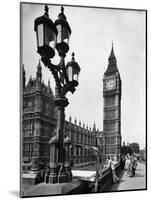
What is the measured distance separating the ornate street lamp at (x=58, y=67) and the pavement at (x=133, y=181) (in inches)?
24.9

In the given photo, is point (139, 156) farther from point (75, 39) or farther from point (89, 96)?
point (75, 39)

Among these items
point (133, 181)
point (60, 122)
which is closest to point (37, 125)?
point (60, 122)

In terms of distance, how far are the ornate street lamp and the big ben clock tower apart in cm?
36

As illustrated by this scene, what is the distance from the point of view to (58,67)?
4.07 metres

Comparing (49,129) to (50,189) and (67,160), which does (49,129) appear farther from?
(50,189)

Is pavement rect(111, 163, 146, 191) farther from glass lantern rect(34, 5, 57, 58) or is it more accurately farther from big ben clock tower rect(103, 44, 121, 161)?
glass lantern rect(34, 5, 57, 58)

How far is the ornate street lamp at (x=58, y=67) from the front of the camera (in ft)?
13.0

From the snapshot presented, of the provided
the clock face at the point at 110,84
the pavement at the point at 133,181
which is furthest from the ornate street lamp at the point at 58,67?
the pavement at the point at 133,181

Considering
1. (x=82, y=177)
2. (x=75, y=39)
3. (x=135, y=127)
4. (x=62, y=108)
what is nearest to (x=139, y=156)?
(x=135, y=127)

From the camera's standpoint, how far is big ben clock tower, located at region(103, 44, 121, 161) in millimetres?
4277

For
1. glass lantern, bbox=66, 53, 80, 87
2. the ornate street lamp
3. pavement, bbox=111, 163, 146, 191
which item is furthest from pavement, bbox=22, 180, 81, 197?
glass lantern, bbox=66, 53, 80, 87

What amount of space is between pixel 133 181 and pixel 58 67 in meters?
1.46

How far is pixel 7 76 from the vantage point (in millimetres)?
3920

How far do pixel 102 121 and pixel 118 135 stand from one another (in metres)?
0.24
